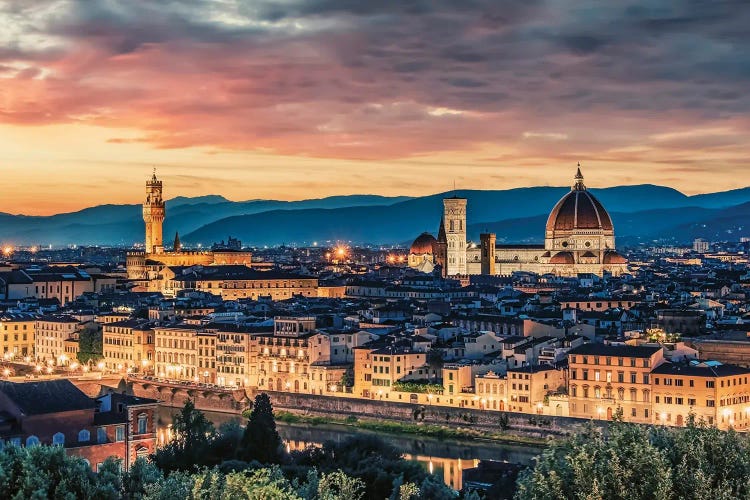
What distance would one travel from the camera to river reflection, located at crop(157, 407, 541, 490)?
33.8m

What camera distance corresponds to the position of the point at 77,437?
86.5 feet

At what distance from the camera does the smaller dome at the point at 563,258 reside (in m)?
95.2

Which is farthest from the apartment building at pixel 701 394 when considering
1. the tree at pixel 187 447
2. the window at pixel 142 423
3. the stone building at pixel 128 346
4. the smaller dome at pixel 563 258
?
the smaller dome at pixel 563 258

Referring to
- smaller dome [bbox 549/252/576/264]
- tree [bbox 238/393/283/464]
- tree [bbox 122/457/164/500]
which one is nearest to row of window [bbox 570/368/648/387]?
tree [bbox 238/393/283/464]

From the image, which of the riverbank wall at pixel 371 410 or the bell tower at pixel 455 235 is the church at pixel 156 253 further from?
the riverbank wall at pixel 371 410

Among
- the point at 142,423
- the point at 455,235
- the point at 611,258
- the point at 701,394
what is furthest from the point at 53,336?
the point at 611,258

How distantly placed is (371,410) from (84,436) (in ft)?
51.5

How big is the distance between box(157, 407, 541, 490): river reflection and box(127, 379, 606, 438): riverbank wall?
902 mm

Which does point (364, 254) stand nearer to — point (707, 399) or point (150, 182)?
point (150, 182)

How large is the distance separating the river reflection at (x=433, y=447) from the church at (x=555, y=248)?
184 ft

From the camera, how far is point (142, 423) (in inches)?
1113

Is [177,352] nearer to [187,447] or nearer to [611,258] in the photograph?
[187,447]

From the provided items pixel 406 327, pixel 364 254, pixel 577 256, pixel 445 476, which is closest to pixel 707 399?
pixel 445 476

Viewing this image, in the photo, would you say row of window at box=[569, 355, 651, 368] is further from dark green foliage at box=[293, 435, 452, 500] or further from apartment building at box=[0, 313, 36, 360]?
apartment building at box=[0, 313, 36, 360]
